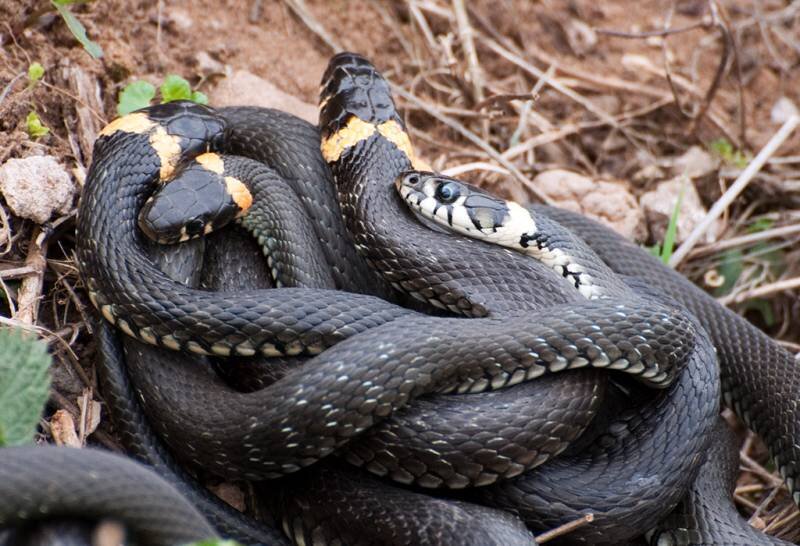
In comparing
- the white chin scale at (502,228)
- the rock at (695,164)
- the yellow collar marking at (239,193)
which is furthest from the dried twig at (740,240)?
the yellow collar marking at (239,193)

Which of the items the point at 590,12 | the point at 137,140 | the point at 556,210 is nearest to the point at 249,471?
the point at 137,140

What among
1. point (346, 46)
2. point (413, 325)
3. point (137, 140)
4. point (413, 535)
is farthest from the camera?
point (346, 46)

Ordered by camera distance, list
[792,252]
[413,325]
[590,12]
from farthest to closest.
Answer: [590,12], [792,252], [413,325]

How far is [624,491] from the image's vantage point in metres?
4.07

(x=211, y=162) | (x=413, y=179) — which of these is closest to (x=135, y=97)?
(x=211, y=162)

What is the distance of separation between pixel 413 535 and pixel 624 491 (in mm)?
1087

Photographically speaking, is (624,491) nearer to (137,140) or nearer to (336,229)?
(336,229)

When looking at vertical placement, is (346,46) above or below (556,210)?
above

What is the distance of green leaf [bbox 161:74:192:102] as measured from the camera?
5.25 meters

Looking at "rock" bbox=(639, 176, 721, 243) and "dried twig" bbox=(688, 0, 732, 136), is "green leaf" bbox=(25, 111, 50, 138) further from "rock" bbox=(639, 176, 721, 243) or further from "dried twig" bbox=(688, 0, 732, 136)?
"dried twig" bbox=(688, 0, 732, 136)

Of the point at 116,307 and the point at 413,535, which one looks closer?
the point at 413,535

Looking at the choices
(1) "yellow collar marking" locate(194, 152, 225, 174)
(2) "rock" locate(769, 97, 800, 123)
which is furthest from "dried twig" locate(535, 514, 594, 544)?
(2) "rock" locate(769, 97, 800, 123)

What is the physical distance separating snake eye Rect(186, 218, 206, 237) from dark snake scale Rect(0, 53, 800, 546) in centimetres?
1

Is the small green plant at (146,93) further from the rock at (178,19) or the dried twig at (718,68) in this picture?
the dried twig at (718,68)
